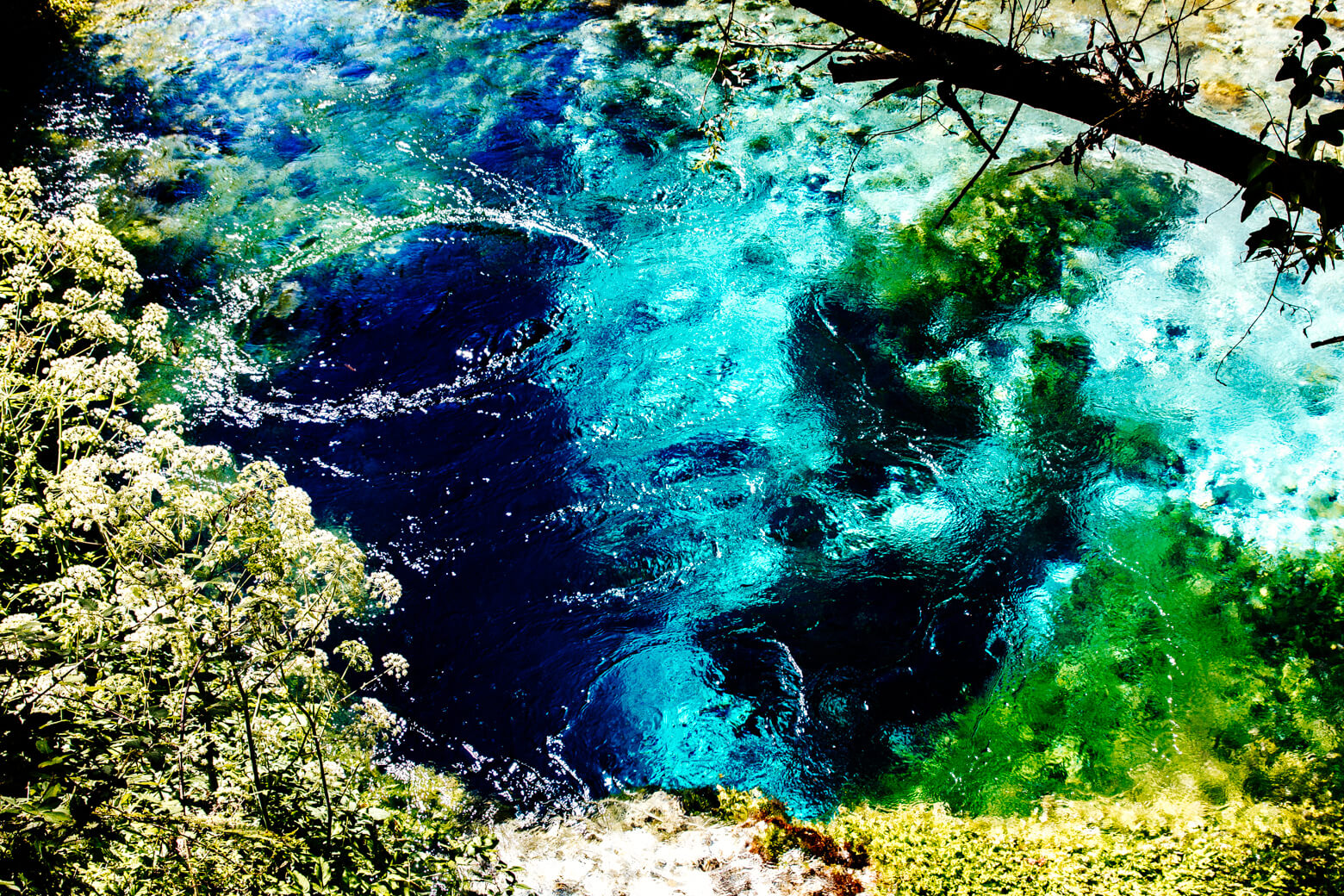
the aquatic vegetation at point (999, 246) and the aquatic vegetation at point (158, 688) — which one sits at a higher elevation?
the aquatic vegetation at point (999, 246)

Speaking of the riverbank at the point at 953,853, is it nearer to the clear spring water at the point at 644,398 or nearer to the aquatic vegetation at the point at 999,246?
the clear spring water at the point at 644,398

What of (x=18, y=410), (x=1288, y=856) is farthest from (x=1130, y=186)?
(x=18, y=410)

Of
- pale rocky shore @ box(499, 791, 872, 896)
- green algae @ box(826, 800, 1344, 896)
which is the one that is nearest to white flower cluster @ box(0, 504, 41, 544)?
pale rocky shore @ box(499, 791, 872, 896)

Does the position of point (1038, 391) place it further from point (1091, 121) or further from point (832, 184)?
point (1091, 121)

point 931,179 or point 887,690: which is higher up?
point 931,179

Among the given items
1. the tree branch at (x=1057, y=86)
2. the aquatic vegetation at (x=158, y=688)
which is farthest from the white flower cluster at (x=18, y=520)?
the tree branch at (x=1057, y=86)

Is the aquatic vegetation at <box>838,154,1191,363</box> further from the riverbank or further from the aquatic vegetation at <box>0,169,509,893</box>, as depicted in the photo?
the aquatic vegetation at <box>0,169,509,893</box>

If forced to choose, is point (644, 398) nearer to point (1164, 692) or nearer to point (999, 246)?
point (999, 246)
